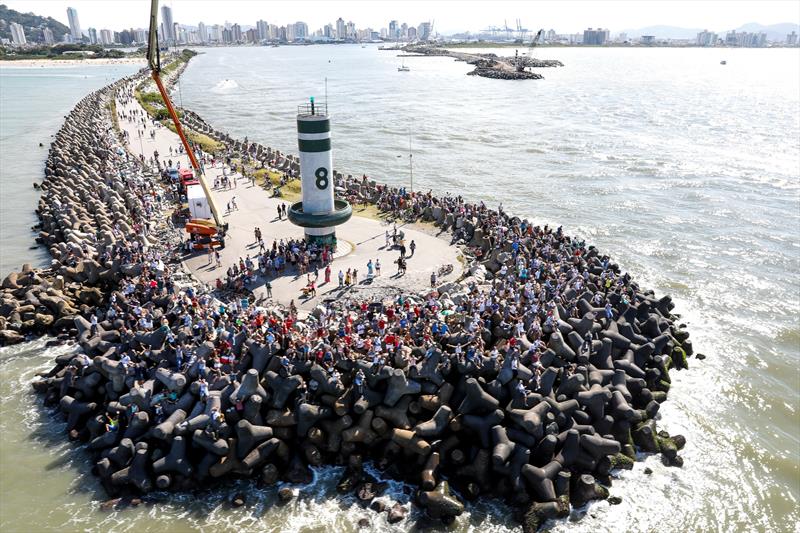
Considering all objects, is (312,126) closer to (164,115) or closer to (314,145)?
(314,145)

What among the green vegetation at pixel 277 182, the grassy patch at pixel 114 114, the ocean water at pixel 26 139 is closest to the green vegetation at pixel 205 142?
the grassy patch at pixel 114 114

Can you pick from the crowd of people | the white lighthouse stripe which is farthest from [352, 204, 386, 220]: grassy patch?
the white lighthouse stripe

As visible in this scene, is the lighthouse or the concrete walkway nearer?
the concrete walkway

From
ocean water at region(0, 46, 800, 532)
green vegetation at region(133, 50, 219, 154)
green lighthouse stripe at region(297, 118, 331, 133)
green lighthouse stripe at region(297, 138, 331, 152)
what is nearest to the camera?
ocean water at region(0, 46, 800, 532)

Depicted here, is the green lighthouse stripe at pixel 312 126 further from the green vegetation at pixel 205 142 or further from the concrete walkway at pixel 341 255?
the green vegetation at pixel 205 142

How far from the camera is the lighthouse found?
32219 millimetres

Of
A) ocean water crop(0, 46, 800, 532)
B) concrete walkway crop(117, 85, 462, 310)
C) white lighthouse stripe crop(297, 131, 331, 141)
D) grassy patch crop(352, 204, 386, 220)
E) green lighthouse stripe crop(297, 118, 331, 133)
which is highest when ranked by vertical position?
green lighthouse stripe crop(297, 118, 331, 133)

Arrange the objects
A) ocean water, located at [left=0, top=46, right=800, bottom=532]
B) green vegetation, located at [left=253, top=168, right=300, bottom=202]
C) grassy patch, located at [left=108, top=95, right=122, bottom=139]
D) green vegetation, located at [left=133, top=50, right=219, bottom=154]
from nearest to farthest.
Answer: ocean water, located at [left=0, top=46, right=800, bottom=532], green vegetation, located at [left=253, top=168, right=300, bottom=202], green vegetation, located at [left=133, top=50, right=219, bottom=154], grassy patch, located at [left=108, top=95, right=122, bottom=139]

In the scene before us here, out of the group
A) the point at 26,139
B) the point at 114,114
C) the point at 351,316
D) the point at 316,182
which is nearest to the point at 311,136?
the point at 316,182

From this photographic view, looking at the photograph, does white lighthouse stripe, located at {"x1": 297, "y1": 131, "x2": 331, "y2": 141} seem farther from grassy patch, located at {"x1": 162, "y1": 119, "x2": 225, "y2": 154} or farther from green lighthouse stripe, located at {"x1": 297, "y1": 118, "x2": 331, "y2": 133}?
grassy patch, located at {"x1": 162, "y1": 119, "x2": 225, "y2": 154}

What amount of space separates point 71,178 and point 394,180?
30.8 meters

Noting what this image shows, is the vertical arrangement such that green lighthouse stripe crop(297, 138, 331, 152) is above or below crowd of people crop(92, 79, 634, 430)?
above

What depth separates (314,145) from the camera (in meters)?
32.4

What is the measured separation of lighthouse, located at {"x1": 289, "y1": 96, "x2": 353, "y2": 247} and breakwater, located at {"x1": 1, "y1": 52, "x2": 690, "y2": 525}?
9441 millimetres
